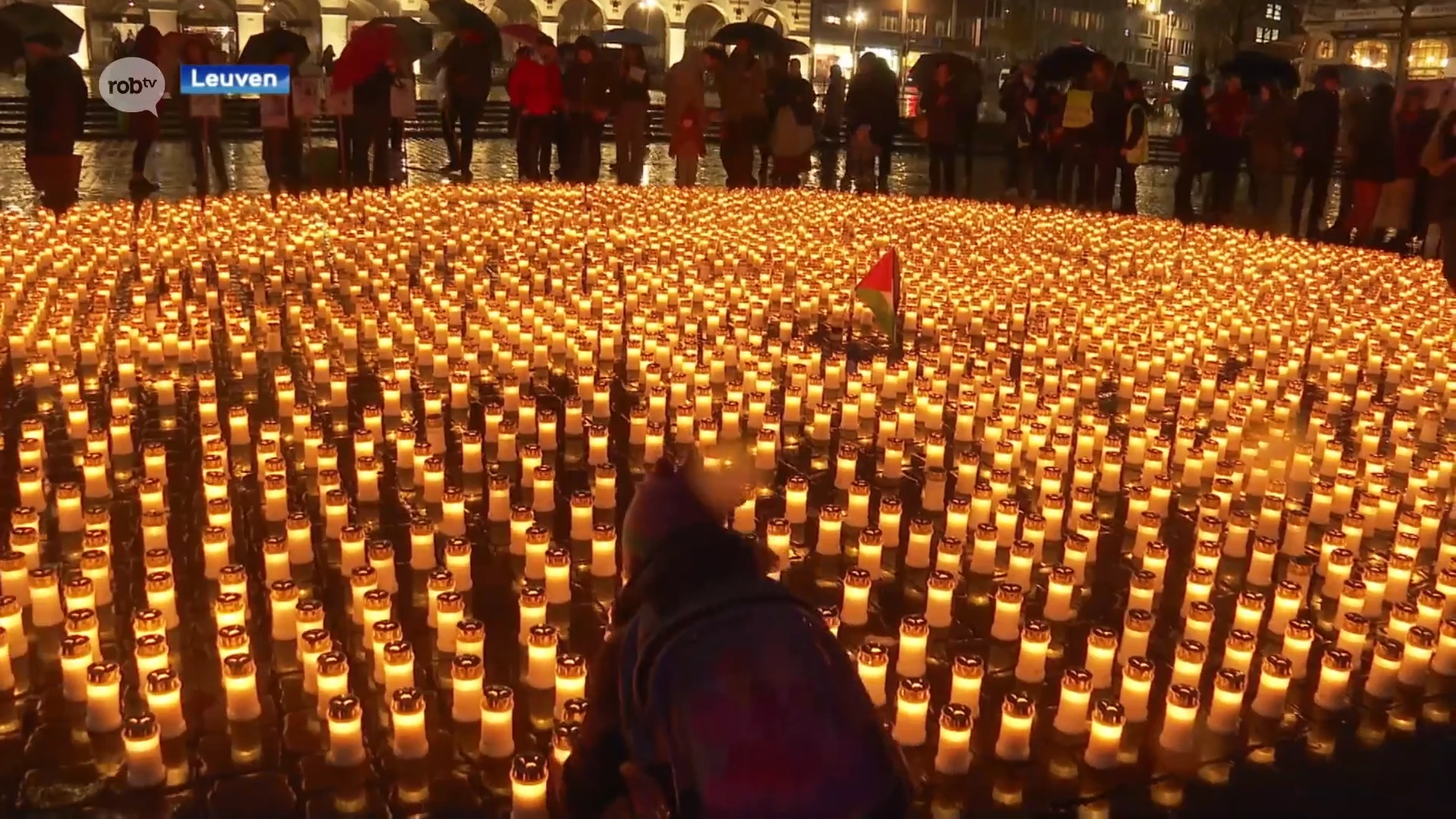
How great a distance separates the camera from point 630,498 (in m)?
5.84

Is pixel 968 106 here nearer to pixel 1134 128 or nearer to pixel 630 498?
pixel 1134 128

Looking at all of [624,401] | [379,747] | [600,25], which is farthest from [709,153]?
[600,25]

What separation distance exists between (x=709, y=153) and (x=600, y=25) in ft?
101

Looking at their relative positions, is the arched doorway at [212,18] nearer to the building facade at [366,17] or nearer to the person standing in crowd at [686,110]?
the building facade at [366,17]

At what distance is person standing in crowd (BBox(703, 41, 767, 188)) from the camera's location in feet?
53.2

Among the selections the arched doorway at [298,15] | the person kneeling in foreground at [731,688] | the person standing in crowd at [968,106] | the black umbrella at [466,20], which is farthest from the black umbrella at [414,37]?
the arched doorway at [298,15]

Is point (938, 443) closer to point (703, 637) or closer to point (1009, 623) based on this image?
point (1009, 623)

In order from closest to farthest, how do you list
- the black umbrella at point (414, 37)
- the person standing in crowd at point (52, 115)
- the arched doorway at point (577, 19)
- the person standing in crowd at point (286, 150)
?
1. the person standing in crowd at point (52, 115)
2. the person standing in crowd at point (286, 150)
3. the black umbrella at point (414, 37)
4. the arched doorway at point (577, 19)

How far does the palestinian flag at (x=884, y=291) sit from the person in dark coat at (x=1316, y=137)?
29.6 ft

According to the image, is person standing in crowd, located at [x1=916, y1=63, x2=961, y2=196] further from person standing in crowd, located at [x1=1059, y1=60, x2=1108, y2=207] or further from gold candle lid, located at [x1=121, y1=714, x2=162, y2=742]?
gold candle lid, located at [x1=121, y1=714, x2=162, y2=742]

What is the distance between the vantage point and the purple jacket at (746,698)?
6.51 feet

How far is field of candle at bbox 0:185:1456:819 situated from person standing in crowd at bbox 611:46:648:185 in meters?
5.42

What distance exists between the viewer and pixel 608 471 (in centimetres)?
553

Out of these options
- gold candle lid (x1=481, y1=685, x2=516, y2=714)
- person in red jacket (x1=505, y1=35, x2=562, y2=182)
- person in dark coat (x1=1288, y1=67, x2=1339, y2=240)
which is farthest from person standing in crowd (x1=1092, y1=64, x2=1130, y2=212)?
gold candle lid (x1=481, y1=685, x2=516, y2=714)
